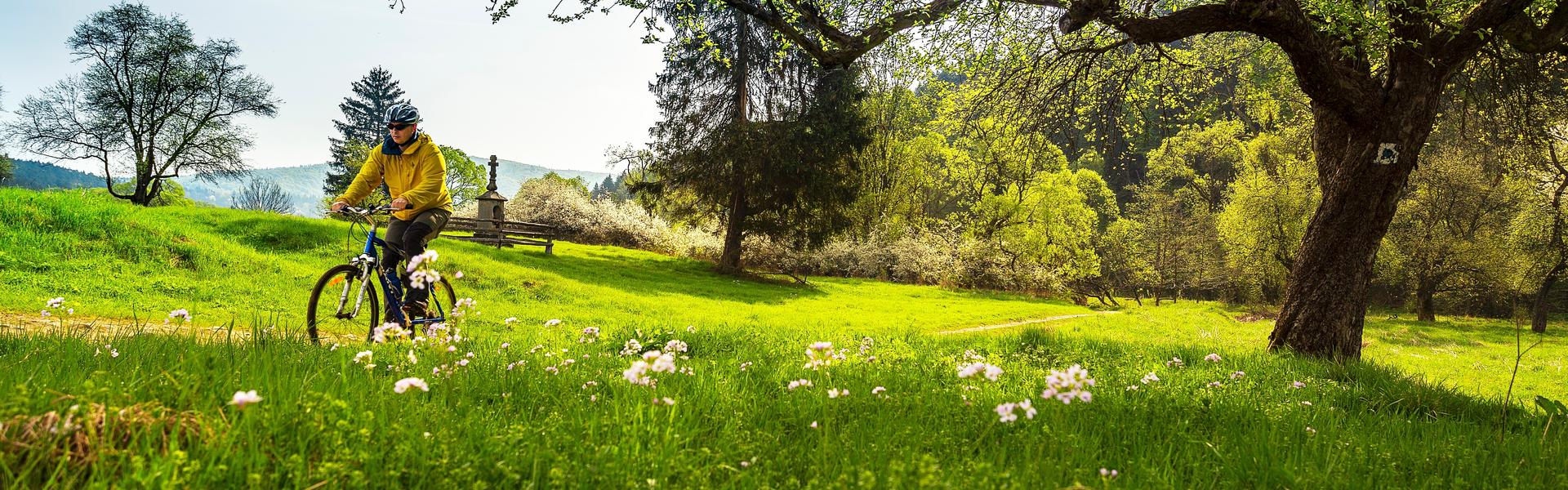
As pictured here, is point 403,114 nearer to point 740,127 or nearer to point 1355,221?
point 1355,221

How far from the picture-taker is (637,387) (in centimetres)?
304

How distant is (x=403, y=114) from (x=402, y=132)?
0.19 metres

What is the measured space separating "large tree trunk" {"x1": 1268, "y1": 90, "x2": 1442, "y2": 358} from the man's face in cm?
1044

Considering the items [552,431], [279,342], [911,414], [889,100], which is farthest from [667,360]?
[889,100]

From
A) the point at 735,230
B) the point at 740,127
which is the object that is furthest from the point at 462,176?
the point at 740,127

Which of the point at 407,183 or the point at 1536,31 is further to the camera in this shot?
the point at 1536,31

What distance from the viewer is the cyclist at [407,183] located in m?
6.11

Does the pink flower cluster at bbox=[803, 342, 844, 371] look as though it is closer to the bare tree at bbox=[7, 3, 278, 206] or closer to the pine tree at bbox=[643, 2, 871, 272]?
the pine tree at bbox=[643, 2, 871, 272]

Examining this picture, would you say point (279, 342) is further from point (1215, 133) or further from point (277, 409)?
point (1215, 133)

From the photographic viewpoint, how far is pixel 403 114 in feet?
20.5

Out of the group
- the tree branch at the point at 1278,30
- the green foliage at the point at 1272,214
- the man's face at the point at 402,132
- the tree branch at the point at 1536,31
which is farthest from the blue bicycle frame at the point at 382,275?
the green foliage at the point at 1272,214

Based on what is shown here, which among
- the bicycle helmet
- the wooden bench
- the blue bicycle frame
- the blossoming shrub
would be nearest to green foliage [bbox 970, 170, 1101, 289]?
the blossoming shrub

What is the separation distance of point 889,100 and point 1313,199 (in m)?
19.2

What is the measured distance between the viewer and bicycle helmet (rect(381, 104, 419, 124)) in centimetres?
618
